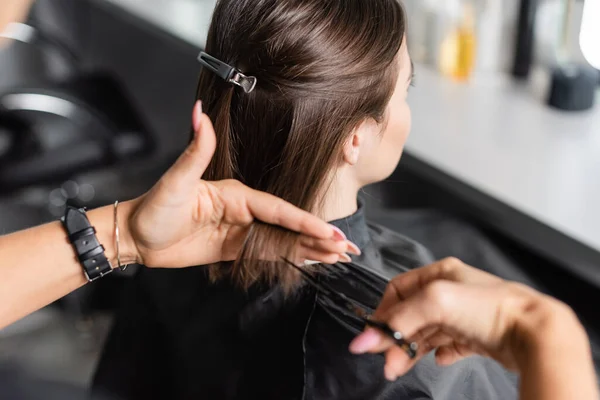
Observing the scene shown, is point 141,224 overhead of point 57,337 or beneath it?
overhead

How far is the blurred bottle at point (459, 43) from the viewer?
187cm

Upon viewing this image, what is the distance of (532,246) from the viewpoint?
140 cm

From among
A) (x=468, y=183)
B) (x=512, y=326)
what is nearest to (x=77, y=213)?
(x=512, y=326)

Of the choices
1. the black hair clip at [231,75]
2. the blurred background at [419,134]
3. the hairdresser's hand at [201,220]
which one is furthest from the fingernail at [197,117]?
the blurred background at [419,134]

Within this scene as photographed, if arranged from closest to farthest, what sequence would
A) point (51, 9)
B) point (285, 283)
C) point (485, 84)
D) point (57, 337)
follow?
point (285, 283) → point (485, 84) → point (57, 337) → point (51, 9)

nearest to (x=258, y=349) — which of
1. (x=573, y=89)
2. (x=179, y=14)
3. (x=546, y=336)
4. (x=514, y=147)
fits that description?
(x=546, y=336)

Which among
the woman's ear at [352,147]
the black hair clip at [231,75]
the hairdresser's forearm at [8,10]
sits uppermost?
the hairdresser's forearm at [8,10]

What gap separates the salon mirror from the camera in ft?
5.69

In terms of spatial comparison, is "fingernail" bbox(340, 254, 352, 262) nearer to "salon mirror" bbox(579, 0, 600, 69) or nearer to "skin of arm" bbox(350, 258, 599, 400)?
"skin of arm" bbox(350, 258, 599, 400)

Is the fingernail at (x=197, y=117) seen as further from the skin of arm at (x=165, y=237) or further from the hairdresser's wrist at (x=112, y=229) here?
the hairdresser's wrist at (x=112, y=229)

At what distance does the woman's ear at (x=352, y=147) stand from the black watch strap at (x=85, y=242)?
0.39 meters

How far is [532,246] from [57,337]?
1.61m

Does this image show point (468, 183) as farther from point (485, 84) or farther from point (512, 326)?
point (512, 326)

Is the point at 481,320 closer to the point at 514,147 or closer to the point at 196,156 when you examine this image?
the point at 196,156
